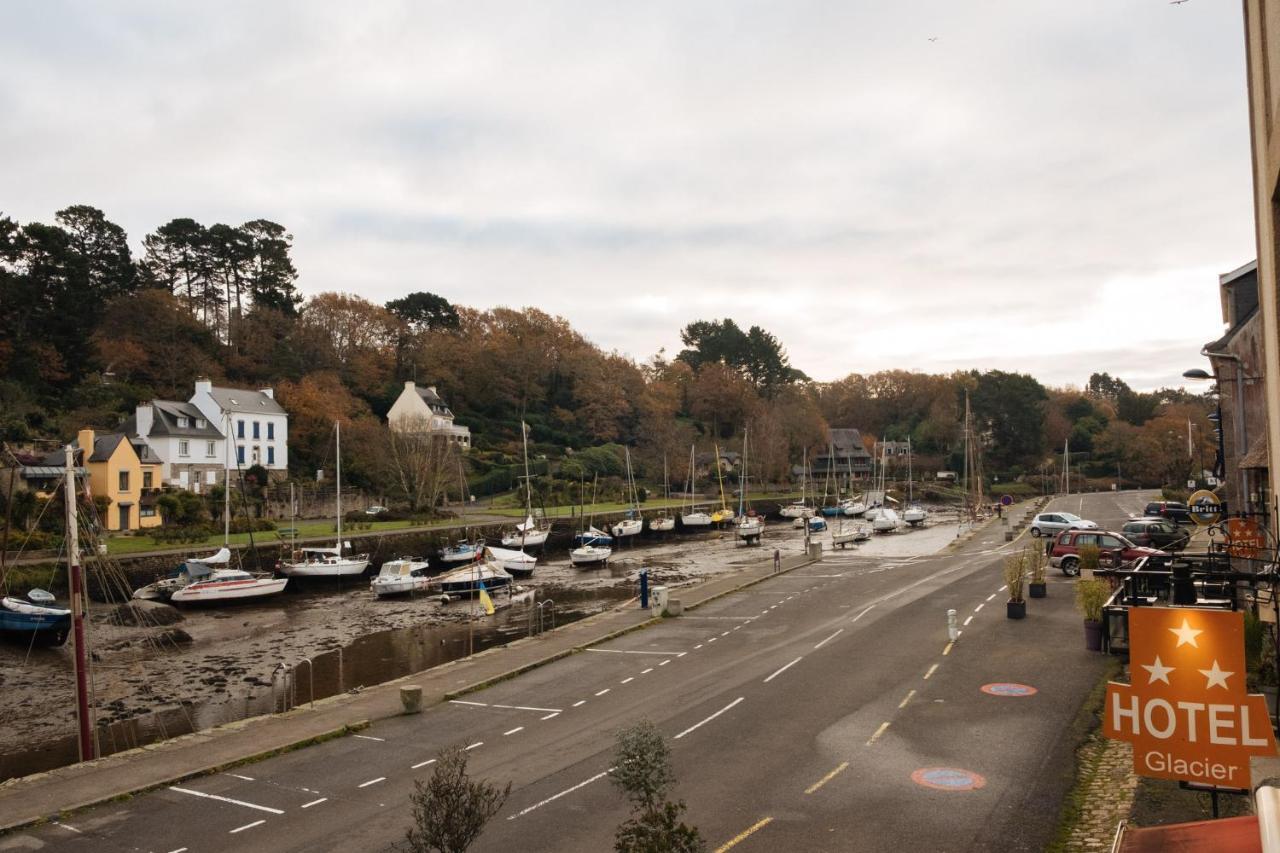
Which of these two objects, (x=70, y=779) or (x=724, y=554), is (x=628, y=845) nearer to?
(x=70, y=779)

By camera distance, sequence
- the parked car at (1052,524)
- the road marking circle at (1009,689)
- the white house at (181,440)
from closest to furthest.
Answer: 1. the road marking circle at (1009,689)
2. the parked car at (1052,524)
3. the white house at (181,440)

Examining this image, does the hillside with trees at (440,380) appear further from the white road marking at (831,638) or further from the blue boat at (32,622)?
the white road marking at (831,638)

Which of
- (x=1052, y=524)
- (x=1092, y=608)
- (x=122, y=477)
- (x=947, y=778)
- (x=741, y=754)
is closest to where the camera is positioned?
(x=947, y=778)

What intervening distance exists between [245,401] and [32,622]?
152 ft

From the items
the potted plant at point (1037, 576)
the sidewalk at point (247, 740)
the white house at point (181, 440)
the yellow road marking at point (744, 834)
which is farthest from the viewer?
the white house at point (181, 440)

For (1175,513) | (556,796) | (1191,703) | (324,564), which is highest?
(1191,703)

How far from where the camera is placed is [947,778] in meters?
14.1

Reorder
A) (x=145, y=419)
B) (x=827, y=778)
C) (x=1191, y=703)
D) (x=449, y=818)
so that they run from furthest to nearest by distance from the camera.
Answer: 1. (x=145, y=419)
2. (x=827, y=778)
3. (x=449, y=818)
4. (x=1191, y=703)

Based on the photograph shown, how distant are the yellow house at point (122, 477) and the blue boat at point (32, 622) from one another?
24.1 meters

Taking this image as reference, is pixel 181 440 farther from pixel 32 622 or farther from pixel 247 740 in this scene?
pixel 247 740

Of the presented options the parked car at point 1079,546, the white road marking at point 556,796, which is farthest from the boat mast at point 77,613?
the parked car at point 1079,546

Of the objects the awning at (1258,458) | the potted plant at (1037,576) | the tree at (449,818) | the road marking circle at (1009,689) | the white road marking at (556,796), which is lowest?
the white road marking at (556,796)

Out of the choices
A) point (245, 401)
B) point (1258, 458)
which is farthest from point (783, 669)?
point (245, 401)

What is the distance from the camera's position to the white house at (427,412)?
88475 millimetres
